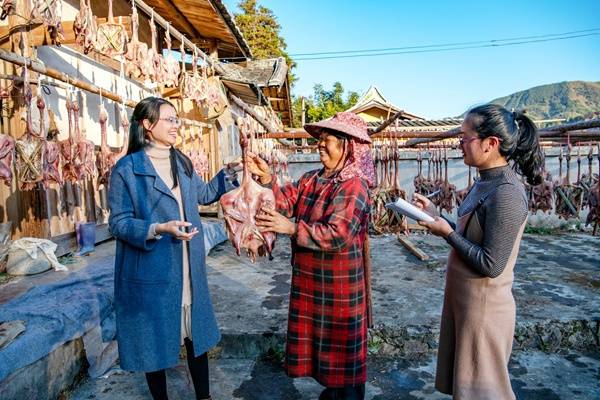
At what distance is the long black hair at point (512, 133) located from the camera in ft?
6.48

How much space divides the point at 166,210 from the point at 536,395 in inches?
125

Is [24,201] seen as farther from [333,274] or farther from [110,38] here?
[333,274]

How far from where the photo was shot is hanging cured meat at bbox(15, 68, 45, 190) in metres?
3.85

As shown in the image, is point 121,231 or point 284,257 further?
point 284,257

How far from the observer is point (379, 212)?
→ 5.03 m

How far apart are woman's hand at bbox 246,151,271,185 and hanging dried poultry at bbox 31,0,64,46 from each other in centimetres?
289

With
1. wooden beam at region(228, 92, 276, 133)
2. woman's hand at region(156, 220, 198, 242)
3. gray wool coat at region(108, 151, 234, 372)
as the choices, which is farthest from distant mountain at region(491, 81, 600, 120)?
woman's hand at region(156, 220, 198, 242)

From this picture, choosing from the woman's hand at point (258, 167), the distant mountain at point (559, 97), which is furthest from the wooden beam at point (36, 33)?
the distant mountain at point (559, 97)

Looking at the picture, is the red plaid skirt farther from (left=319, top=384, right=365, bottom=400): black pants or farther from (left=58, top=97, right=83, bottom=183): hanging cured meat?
(left=58, top=97, right=83, bottom=183): hanging cured meat

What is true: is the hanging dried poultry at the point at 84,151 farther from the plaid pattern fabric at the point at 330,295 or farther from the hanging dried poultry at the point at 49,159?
the plaid pattern fabric at the point at 330,295

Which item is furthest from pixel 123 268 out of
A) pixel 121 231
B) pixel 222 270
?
pixel 222 270

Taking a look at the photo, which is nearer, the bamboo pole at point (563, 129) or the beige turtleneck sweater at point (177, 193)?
the beige turtleneck sweater at point (177, 193)

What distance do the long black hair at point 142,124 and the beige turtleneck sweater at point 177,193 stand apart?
0.10 feet

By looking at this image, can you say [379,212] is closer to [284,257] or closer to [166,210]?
[284,257]
